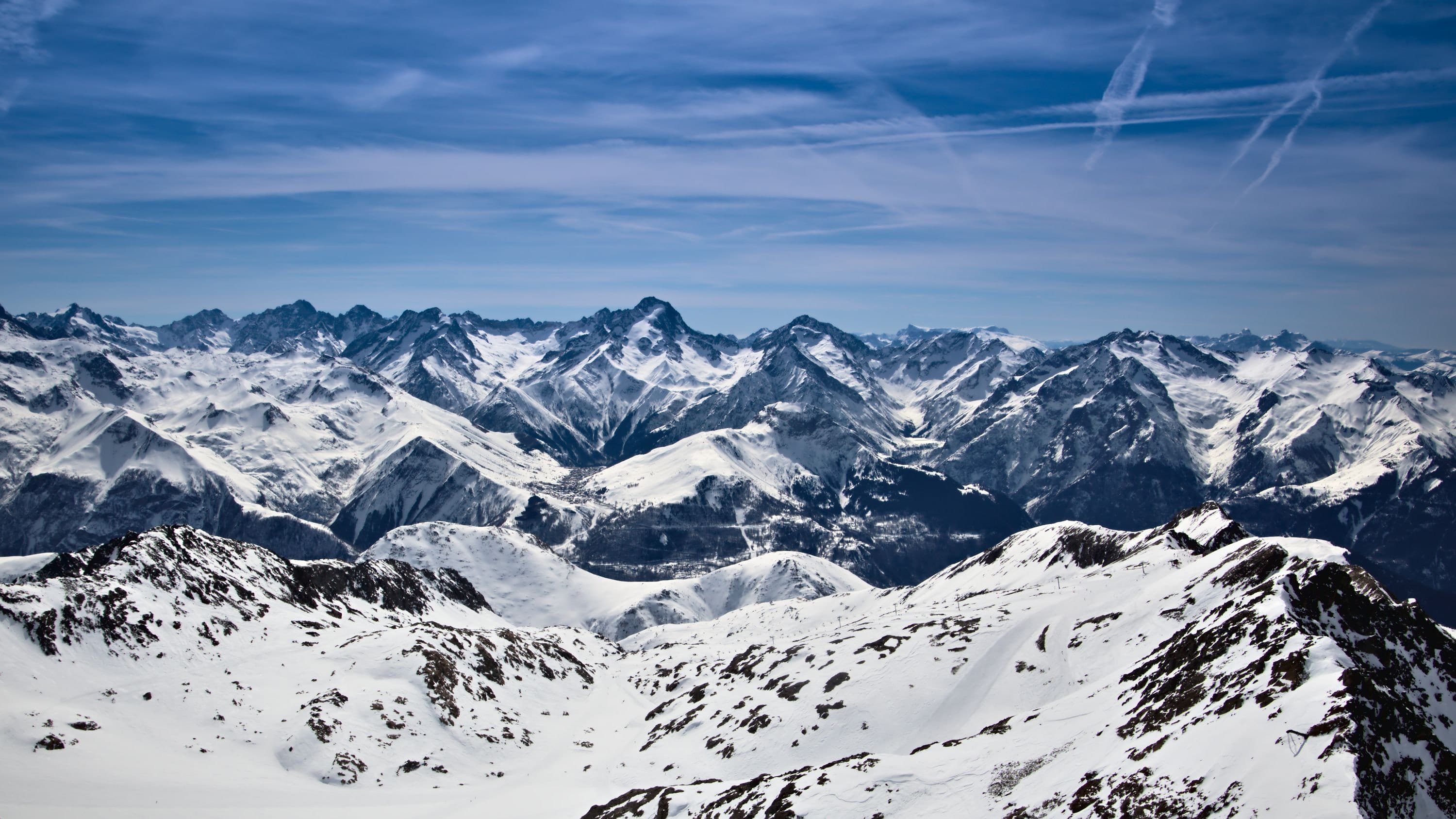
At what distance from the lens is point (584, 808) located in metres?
86.6

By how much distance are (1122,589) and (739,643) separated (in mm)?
95455

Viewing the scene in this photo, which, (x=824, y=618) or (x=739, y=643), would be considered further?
(x=824, y=618)

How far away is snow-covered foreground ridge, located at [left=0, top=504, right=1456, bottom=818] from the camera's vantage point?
52.6 meters

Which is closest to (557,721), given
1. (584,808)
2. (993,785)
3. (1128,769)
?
(584,808)

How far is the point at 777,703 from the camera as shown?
107 meters

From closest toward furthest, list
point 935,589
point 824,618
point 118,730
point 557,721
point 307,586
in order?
point 118,730 → point 557,721 → point 307,586 → point 935,589 → point 824,618

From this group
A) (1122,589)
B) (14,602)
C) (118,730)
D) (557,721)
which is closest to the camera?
(118,730)

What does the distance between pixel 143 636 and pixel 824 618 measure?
447 feet

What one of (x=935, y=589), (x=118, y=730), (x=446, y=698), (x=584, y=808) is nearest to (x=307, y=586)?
(x=446, y=698)

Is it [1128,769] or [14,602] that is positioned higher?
[14,602]

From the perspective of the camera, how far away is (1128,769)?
54406 mm

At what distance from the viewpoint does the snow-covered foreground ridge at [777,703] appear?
52.6m

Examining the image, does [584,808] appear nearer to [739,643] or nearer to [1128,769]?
[1128,769]

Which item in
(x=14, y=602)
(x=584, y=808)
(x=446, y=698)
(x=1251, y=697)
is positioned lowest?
(x=584, y=808)
